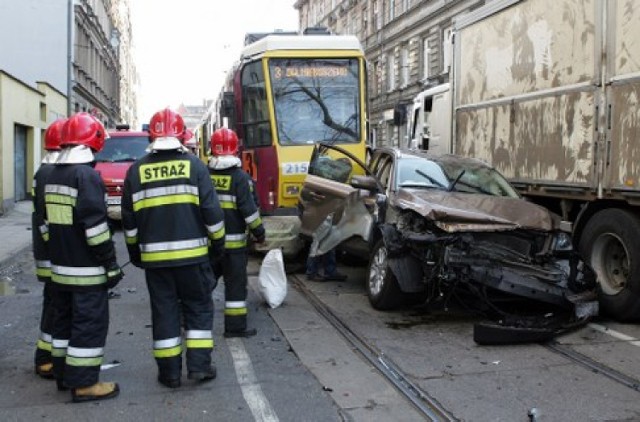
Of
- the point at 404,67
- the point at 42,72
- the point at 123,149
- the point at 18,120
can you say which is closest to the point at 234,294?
the point at 123,149

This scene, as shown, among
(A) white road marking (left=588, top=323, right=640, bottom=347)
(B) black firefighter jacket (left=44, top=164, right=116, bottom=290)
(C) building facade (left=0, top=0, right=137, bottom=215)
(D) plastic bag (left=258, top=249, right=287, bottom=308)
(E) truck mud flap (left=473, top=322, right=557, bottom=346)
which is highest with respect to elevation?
(C) building facade (left=0, top=0, right=137, bottom=215)

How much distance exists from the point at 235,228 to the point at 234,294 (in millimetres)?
559

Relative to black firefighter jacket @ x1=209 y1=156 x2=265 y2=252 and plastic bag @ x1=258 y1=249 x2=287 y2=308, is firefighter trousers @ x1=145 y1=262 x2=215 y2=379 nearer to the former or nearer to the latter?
black firefighter jacket @ x1=209 y1=156 x2=265 y2=252

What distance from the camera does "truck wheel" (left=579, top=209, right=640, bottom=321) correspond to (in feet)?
20.6

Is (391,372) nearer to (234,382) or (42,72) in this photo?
(234,382)

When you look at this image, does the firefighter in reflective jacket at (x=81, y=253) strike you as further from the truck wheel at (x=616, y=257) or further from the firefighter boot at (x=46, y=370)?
the truck wheel at (x=616, y=257)

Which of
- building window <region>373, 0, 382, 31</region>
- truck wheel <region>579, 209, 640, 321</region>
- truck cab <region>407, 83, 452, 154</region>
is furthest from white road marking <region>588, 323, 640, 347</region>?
building window <region>373, 0, 382, 31</region>

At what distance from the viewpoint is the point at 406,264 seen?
20.7ft

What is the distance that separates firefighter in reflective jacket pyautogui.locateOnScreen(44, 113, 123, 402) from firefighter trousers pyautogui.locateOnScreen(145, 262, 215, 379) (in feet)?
1.06

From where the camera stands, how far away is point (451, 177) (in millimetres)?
7465

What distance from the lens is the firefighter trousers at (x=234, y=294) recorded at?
587cm

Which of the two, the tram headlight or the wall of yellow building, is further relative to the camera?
the wall of yellow building

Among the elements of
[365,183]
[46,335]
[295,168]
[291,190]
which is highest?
[295,168]

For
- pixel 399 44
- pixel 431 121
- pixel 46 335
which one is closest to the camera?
pixel 46 335
